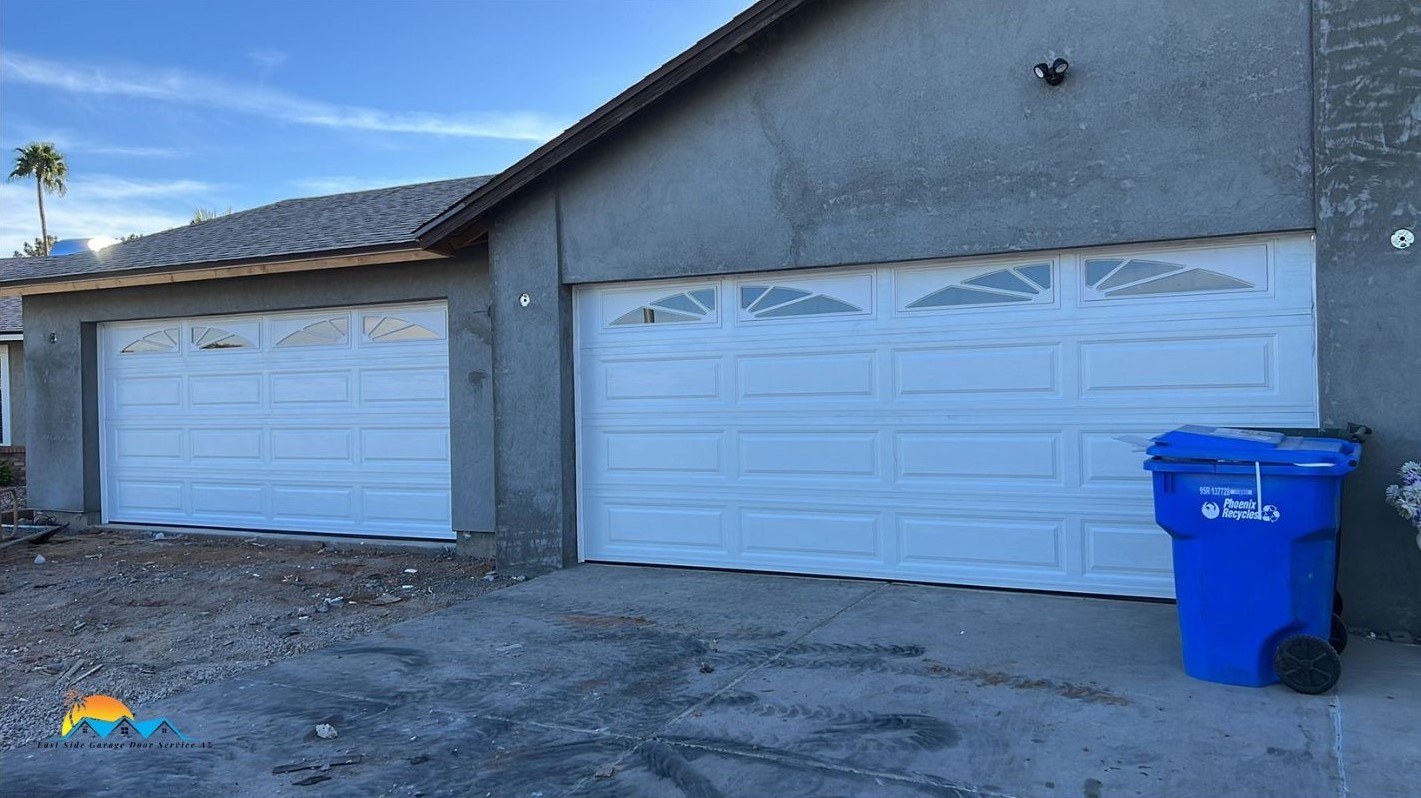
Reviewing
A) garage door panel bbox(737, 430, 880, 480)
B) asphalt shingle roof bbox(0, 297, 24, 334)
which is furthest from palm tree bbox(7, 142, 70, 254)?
garage door panel bbox(737, 430, 880, 480)

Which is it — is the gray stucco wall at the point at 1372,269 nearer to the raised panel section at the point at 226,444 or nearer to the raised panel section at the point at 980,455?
the raised panel section at the point at 980,455

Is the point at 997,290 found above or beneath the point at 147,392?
above

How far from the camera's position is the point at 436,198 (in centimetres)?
1166

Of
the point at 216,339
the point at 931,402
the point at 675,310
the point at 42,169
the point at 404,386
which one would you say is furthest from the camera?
the point at 42,169

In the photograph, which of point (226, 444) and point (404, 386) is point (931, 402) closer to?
point (404, 386)

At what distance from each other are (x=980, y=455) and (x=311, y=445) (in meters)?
6.90

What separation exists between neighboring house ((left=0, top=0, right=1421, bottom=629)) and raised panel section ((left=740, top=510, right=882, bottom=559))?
0.08 feet

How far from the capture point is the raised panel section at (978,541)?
6.90m

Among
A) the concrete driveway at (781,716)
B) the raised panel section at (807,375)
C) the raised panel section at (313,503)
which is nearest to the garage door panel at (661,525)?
the raised panel section at (807,375)

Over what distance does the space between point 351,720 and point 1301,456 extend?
4683 millimetres

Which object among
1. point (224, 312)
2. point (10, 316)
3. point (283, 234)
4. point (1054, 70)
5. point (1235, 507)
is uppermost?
point (1054, 70)

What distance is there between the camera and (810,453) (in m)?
7.67

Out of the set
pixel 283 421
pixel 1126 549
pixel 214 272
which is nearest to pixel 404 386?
pixel 283 421

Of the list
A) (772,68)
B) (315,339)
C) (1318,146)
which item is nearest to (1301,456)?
(1318,146)
